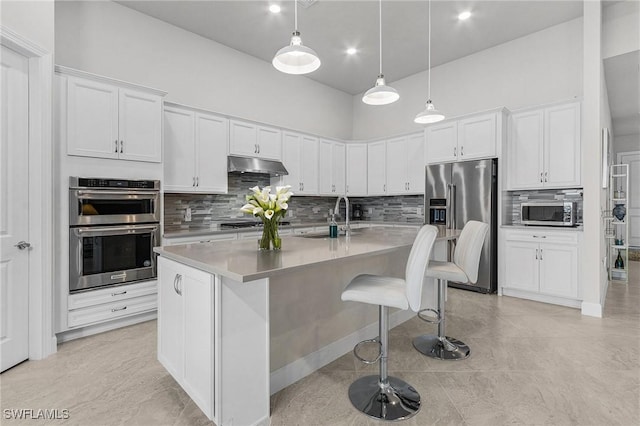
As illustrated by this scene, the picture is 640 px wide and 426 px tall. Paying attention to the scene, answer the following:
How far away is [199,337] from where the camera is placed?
1.64 meters

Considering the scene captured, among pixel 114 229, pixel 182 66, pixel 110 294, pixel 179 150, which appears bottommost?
pixel 110 294

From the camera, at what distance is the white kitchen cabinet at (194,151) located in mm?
3740

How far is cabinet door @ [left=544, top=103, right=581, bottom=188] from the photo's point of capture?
382 centimetres

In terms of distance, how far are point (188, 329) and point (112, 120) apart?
7.84 ft

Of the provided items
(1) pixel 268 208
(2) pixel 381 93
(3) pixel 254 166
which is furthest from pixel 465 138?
(1) pixel 268 208

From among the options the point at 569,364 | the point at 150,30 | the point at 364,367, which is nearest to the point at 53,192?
the point at 150,30

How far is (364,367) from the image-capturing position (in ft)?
7.70

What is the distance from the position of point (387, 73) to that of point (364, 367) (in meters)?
4.95

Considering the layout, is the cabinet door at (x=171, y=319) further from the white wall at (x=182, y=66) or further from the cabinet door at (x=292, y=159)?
the cabinet door at (x=292, y=159)

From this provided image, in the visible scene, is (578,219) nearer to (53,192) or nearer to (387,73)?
(387,73)

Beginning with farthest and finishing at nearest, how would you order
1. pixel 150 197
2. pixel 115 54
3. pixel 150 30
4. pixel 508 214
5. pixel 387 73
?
pixel 387 73 → pixel 508 214 → pixel 150 30 → pixel 115 54 → pixel 150 197

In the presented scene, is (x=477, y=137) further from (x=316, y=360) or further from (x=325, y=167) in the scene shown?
(x=316, y=360)

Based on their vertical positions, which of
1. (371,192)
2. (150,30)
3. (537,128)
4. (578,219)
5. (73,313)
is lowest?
(73,313)

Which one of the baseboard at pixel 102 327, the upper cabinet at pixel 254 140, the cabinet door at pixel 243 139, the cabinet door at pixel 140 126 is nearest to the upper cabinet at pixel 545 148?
the upper cabinet at pixel 254 140
